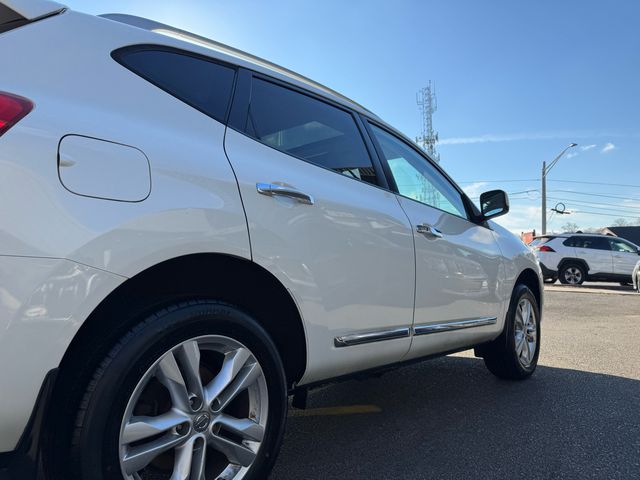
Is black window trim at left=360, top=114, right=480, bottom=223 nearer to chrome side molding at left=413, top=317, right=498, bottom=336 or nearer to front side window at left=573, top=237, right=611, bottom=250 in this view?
chrome side molding at left=413, top=317, right=498, bottom=336

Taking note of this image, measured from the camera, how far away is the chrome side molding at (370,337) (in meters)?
2.21

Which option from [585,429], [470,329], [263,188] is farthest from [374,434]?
[263,188]

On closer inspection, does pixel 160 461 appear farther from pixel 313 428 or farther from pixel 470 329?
pixel 470 329

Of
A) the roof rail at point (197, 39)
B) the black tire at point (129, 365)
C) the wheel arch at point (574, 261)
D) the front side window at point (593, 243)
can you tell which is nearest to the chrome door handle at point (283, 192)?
the black tire at point (129, 365)

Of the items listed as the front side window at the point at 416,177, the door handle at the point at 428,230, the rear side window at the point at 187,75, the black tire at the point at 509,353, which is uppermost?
the rear side window at the point at 187,75

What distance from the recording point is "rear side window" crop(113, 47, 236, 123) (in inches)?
71.3

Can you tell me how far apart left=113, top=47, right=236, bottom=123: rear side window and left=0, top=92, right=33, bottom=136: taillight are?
44 cm

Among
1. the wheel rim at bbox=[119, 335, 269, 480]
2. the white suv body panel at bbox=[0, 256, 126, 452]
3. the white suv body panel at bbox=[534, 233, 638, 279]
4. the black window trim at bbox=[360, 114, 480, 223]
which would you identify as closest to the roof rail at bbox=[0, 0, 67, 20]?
A: the white suv body panel at bbox=[0, 256, 126, 452]

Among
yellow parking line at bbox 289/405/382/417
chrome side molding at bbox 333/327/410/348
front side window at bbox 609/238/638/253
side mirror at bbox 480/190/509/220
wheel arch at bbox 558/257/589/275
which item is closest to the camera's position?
chrome side molding at bbox 333/327/410/348

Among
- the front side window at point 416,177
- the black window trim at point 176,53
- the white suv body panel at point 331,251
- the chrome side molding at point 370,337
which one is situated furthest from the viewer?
the front side window at point 416,177

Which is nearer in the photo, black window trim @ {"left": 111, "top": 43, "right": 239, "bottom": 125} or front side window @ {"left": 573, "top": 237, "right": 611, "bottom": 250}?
black window trim @ {"left": 111, "top": 43, "right": 239, "bottom": 125}

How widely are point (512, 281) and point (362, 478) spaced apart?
2131 millimetres

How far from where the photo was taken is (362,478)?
2.27 metres

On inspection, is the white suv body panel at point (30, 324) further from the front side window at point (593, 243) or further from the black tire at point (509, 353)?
the front side window at point (593, 243)
